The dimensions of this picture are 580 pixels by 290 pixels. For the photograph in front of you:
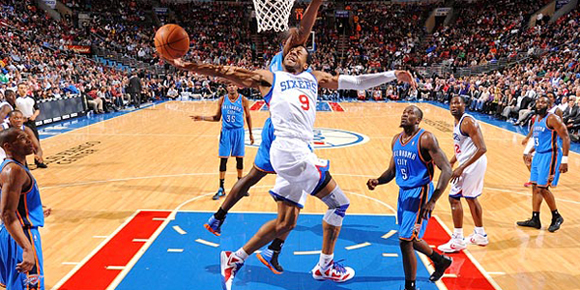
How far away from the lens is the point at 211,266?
4.39 m

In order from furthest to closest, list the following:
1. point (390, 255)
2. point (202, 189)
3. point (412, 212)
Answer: point (202, 189) < point (390, 255) < point (412, 212)

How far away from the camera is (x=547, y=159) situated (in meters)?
5.50

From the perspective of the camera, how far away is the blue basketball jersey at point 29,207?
2893mm

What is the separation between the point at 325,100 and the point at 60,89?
537 inches

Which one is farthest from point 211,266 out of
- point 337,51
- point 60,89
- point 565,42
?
point 337,51

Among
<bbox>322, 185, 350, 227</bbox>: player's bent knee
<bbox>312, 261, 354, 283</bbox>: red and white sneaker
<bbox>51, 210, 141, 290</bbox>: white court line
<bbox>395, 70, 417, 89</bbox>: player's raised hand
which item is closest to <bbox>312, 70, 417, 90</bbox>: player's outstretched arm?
<bbox>395, 70, 417, 89</bbox>: player's raised hand

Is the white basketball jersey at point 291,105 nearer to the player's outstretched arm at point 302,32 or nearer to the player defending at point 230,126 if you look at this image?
the player's outstretched arm at point 302,32

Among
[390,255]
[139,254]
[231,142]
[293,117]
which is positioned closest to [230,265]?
[139,254]

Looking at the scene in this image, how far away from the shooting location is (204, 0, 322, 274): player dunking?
413 centimetres

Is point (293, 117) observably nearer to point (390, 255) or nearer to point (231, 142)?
point (390, 255)

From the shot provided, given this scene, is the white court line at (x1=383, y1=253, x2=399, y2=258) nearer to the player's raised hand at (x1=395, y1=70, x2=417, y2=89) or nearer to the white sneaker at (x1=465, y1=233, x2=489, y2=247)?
the white sneaker at (x1=465, y1=233, x2=489, y2=247)

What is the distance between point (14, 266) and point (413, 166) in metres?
3.12

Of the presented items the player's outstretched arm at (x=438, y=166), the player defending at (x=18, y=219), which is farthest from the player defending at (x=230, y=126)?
the player defending at (x=18, y=219)

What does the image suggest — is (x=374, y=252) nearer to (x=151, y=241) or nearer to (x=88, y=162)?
(x=151, y=241)
